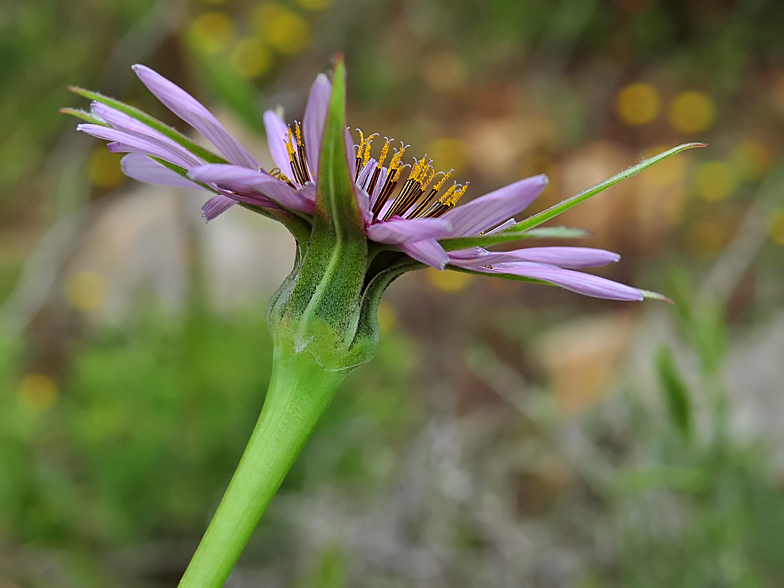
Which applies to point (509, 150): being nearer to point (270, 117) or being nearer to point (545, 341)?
point (545, 341)

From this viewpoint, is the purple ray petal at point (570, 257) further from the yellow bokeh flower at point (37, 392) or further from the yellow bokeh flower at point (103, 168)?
the yellow bokeh flower at point (103, 168)

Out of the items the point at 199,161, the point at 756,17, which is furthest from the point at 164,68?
the point at 756,17

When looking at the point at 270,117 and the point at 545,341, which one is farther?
the point at 545,341

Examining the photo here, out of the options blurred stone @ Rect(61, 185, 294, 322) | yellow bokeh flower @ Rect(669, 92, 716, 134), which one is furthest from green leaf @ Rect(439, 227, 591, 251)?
yellow bokeh flower @ Rect(669, 92, 716, 134)

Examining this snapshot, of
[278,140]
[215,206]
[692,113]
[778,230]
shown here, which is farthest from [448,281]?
[215,206]

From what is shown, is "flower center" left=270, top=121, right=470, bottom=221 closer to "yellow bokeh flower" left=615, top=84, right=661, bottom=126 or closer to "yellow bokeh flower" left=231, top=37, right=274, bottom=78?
"yellow bokeh flower" left=615, top=84, right=661, bottom=126

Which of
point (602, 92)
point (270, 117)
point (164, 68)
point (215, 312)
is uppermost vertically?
point (602, 92)

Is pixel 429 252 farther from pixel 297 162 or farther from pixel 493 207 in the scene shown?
pixel 297 162
